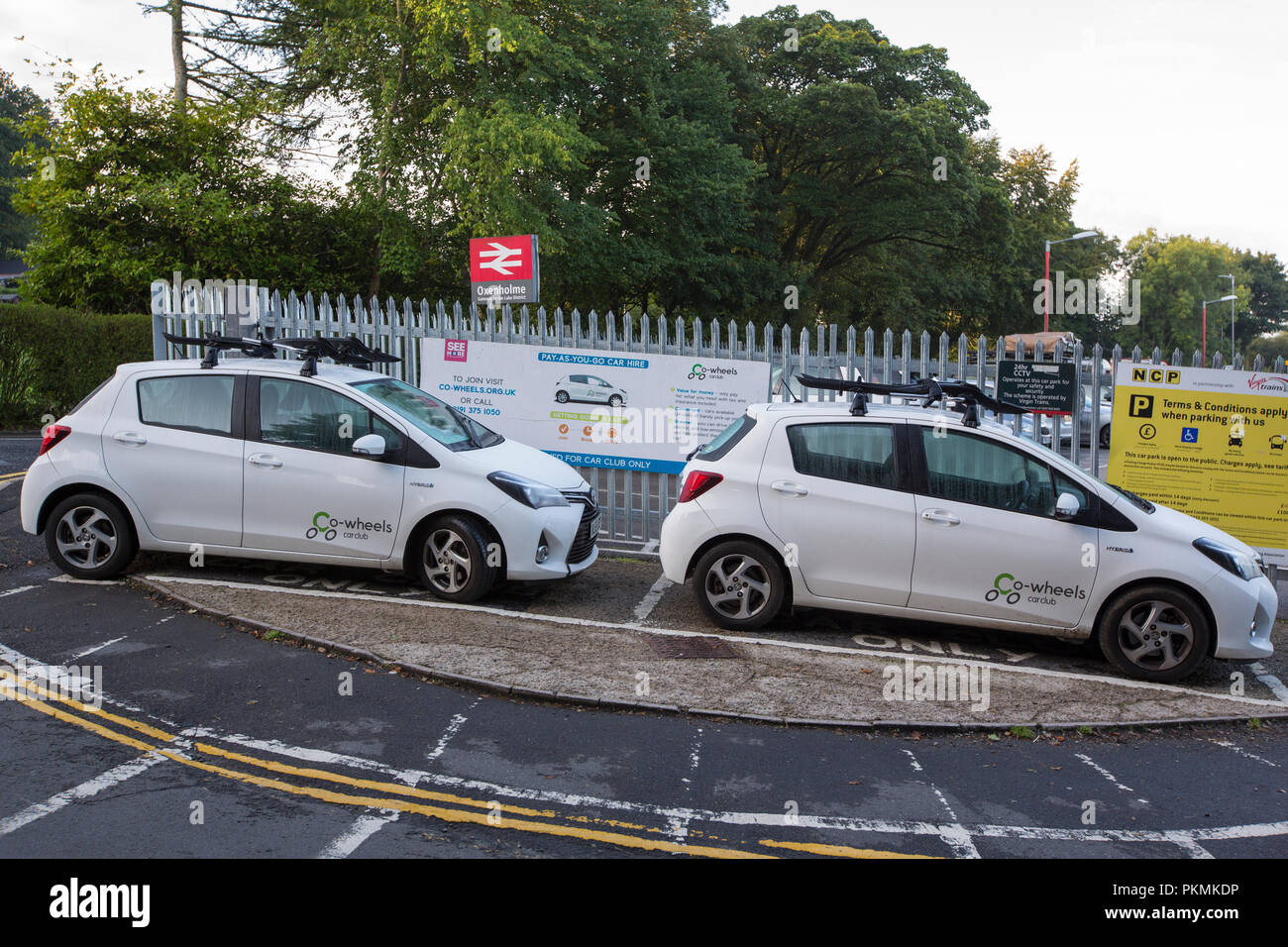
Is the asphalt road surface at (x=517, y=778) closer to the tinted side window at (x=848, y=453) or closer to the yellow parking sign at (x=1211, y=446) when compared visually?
the tinted side window at (x=848, y=453)

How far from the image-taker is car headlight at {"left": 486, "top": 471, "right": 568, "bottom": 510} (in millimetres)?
8094

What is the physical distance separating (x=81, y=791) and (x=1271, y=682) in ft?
24.7

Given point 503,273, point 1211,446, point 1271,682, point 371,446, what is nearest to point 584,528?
point 371,446

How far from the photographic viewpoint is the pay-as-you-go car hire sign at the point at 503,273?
12266 mm

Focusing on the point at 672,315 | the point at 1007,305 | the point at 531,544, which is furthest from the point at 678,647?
the point at 1007,305

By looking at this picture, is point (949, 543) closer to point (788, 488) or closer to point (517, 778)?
point (788, 488)

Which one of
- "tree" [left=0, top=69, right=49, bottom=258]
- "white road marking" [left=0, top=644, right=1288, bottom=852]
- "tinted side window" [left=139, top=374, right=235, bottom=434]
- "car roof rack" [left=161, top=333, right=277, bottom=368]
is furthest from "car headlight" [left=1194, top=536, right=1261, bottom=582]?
"tree" [left=0, top=69, right=49, bottom=258]

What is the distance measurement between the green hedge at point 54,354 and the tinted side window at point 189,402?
43.3 ft

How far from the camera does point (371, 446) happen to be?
8.05 m

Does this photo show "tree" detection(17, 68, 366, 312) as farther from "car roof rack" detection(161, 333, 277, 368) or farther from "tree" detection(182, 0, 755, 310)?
"car roof rack" detection(161, 333, 277, 368)

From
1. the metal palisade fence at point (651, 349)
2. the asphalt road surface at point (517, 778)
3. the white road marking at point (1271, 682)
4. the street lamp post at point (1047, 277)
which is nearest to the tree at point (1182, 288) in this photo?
the street lamp post at point (1047, 277)

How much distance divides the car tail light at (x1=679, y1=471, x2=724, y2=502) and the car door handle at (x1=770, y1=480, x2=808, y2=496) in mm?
409

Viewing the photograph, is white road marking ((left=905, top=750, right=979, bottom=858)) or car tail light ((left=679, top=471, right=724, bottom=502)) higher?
car tail light ((left=679, top=471, right=724, bottom=502))
